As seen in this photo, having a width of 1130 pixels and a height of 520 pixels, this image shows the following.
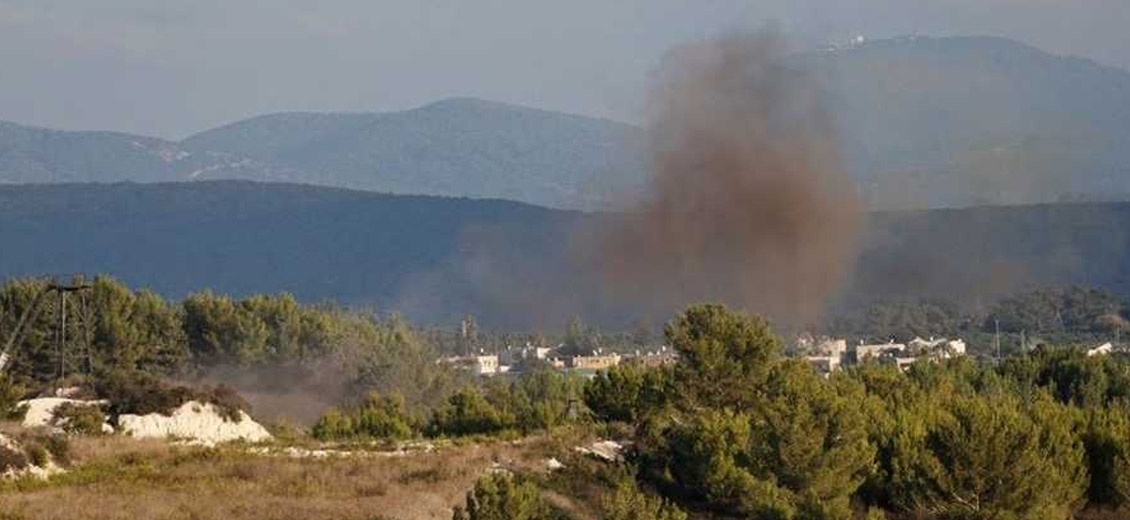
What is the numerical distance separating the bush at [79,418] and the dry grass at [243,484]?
3.13 metres

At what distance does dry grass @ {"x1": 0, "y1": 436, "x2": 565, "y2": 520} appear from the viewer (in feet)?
80.8

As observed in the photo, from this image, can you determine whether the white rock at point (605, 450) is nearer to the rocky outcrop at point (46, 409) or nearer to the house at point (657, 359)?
the house at point (657, 359)

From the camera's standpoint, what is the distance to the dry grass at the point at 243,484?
24.6m

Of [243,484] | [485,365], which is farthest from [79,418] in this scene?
[485,365]

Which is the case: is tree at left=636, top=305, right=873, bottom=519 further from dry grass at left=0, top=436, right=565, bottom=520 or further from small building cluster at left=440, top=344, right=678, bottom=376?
small building cluster at left=440, top=344, right=678, bottom=376

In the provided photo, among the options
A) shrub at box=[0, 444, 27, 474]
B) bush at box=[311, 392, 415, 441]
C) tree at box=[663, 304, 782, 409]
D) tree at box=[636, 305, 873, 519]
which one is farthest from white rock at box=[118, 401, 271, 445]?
tree at box=[636, 305, 873, 519]

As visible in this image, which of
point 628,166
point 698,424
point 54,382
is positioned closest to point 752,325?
point 698,424

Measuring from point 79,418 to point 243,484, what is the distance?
1068 cm

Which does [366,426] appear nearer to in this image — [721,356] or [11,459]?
[721,356]

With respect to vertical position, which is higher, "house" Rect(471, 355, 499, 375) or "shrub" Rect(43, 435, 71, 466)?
"shrub" Rect(43, 435, 71, 466)

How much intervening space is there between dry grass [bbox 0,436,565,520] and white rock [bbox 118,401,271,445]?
4.61m

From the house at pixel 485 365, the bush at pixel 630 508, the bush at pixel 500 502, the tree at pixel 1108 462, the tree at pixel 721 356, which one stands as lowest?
the house at pixel 485 365

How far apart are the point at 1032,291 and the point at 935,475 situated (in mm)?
128189

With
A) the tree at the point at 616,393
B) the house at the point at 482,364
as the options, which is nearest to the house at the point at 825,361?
the house at the point at 482,364
